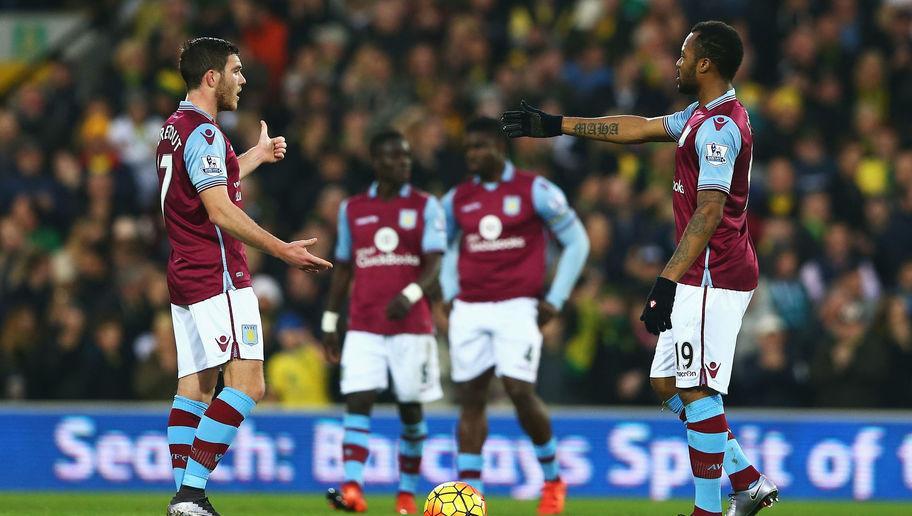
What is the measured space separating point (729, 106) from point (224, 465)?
23.9 feet

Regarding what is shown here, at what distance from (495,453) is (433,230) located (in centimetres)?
341

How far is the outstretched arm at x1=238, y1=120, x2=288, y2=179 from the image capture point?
29.3 ft

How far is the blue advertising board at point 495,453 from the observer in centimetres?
1380

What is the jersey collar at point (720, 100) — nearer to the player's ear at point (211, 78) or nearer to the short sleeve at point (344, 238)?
the player's ear at point (211, 78)

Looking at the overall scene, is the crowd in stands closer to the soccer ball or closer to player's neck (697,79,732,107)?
the soccer ball

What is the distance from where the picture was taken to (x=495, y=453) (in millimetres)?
14000

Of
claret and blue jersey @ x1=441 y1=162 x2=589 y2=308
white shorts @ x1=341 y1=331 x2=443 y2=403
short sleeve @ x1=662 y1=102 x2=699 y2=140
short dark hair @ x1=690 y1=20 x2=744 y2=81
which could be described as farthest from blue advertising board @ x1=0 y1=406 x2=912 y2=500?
short dark hair @ x1=690 y1=20 x2=744 y2=81

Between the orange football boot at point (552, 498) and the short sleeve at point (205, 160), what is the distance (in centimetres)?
411

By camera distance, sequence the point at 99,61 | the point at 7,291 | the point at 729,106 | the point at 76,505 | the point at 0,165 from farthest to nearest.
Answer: the point at 99,61, the point at 0,165, the point at 7,291, the point at 76,505, the point at 729,106

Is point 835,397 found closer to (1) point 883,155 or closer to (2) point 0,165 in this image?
(1) point 883,155

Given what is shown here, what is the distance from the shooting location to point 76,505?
11.3 metres

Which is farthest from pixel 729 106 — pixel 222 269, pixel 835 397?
pixel 835 397

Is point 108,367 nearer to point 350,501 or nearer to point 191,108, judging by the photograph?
point 350,501

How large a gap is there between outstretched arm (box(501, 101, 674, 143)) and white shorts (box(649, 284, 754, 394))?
40.8 inches
